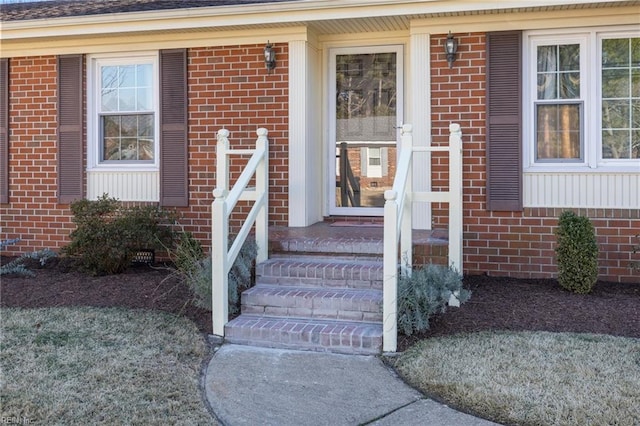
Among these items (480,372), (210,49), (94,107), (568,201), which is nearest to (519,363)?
(480,372)

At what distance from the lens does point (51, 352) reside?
14.2ft

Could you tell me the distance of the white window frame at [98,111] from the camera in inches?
296

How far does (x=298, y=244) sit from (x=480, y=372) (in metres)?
2.51

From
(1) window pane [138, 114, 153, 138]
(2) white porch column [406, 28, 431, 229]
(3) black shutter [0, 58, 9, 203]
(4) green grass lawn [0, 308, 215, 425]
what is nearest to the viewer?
(4) green grass lawn [0, 308, 215, 425]

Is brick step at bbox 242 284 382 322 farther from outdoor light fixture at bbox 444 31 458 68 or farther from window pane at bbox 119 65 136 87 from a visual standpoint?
window pane at bbox 119 65 136 87

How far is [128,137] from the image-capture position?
775cm

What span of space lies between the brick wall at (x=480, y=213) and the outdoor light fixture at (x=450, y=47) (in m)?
0.08

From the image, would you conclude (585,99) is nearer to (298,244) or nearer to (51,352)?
(298,244)

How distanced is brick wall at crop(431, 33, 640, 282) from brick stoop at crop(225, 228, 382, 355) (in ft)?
4.24

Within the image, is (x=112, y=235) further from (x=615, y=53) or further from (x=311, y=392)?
(x=615, y=53)

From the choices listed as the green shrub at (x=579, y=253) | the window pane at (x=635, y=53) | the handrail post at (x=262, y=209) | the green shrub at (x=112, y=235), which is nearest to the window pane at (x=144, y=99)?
the green shrub at (x=112, y=235)

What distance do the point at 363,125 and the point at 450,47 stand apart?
5.14 feet

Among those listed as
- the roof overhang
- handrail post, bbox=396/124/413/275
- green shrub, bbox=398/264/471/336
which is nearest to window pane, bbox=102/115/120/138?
the roof overhang

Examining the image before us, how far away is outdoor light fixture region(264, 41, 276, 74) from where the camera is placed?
6.89 metres
